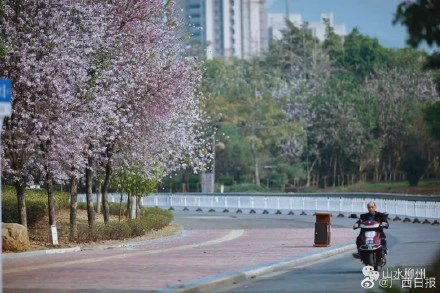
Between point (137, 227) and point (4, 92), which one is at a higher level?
point (4, 92)

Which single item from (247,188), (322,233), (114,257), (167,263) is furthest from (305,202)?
(167,263)

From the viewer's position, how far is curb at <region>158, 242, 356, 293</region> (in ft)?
68.7

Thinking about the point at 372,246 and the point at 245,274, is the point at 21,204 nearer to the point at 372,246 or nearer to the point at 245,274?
the point at 245,274

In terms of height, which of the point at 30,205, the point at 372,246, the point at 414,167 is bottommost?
the point at 372,246

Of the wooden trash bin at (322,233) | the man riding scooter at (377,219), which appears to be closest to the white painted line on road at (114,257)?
the wooden trash bin at (322,233)

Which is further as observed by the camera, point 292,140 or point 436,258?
point 292,140

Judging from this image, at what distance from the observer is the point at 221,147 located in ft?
349

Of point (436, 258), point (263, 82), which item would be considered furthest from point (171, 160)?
point (263, 82)

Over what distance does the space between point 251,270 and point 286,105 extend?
8765 cm

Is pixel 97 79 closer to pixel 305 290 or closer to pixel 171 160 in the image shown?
pixel 171 160

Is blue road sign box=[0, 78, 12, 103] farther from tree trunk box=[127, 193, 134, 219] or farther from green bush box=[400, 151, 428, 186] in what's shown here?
green bush box=[400, 151, 428, 186]

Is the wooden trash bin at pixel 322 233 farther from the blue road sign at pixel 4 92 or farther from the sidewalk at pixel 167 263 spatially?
the blue road sign at pixel 4 92

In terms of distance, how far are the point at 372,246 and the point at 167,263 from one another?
5245mm

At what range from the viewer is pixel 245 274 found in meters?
24.2
